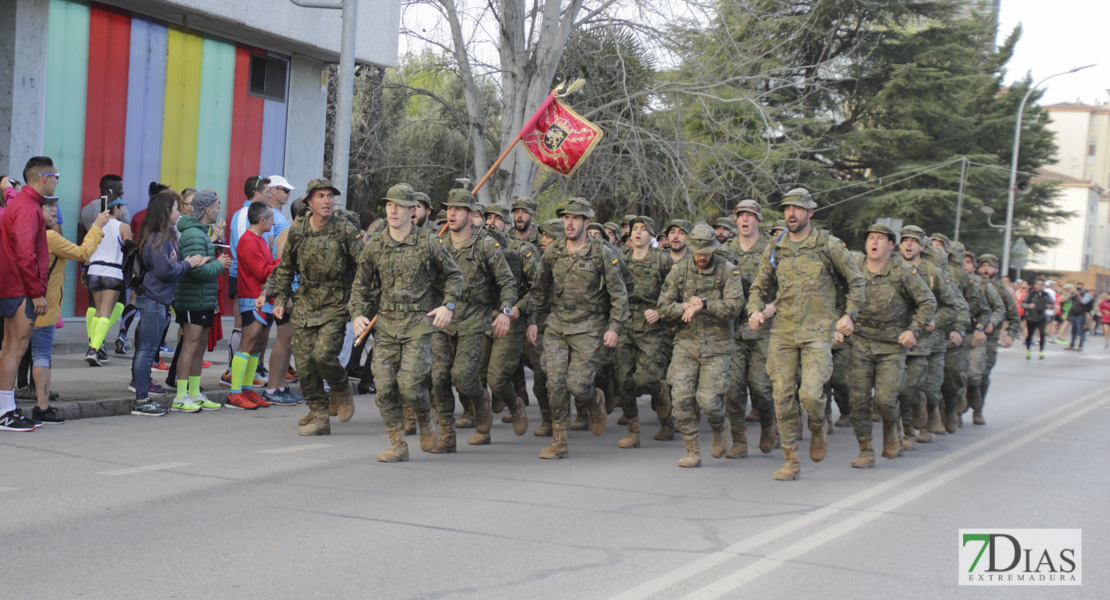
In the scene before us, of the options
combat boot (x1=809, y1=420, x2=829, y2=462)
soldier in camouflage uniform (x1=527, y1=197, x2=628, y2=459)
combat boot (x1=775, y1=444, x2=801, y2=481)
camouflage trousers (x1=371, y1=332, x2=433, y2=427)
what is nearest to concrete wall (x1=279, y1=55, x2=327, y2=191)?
soldier in camouflage uniform (x1=527, y1=197, x2=628, y2=459)

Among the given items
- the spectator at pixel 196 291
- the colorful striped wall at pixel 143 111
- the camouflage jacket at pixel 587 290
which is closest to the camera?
the camouflage jacket at pixel 587 290

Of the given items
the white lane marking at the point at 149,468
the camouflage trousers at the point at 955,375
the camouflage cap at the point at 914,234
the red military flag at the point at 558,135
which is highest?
the red military flag at the point at 558,135

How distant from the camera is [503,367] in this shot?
9.07 meters

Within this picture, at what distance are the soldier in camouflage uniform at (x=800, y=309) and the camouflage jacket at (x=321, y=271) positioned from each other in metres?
3.27

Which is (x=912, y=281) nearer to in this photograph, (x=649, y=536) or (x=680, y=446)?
(x=680, y=446)

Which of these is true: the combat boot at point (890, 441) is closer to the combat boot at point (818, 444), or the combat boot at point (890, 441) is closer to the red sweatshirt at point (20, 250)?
the combat boot at point (818, 444)

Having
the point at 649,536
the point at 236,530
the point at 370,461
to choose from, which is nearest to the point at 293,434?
the point at 370,461

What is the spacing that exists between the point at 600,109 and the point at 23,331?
12445 millimetres

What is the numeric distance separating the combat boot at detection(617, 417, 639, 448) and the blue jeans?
13.6 ft

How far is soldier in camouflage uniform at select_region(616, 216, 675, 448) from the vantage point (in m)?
9.30

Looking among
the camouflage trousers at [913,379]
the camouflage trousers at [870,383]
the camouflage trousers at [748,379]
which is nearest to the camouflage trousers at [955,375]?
the camouflage trousers at [913,379]

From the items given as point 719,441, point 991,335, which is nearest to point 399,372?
point 719,441

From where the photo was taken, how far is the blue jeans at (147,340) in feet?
29.8

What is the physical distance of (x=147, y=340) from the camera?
9.09 metres
